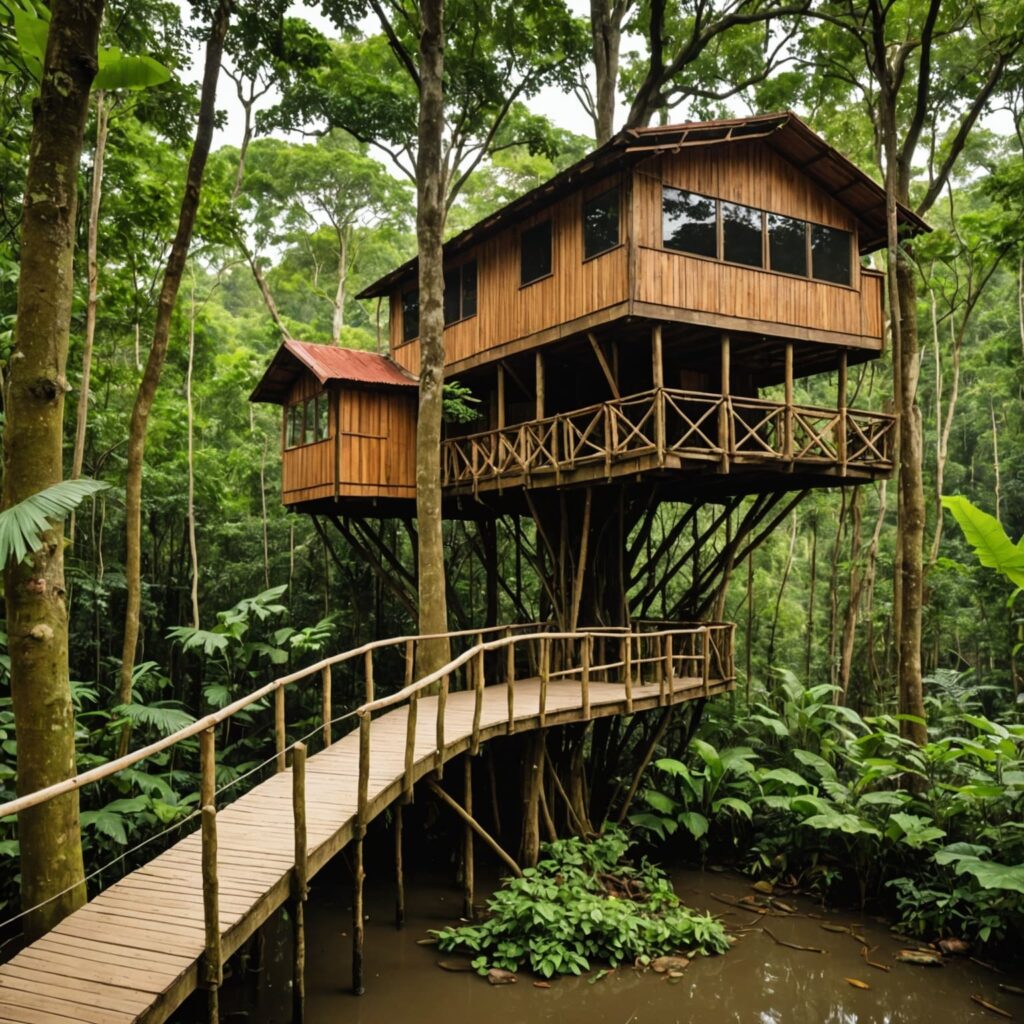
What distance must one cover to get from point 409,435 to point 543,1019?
33.9 feet

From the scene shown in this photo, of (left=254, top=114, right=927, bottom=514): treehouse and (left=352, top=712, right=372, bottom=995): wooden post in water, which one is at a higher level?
(left=254, top=114, right=927, bottom=514): treehouse

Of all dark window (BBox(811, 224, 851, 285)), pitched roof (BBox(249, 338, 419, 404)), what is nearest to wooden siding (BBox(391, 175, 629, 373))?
pitched roof (BBox(249, 338, 419, 404))

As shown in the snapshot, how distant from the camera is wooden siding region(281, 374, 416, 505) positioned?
1488cm

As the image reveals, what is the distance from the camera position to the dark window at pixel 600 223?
41.3ft

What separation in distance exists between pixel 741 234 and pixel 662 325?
2310 millimetres

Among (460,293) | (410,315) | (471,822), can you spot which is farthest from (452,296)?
(471,822)

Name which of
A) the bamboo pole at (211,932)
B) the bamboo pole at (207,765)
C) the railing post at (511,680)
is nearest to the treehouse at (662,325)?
the railing post at (511,680)

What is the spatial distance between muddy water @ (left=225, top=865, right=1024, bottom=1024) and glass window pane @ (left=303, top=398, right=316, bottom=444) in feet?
28.6

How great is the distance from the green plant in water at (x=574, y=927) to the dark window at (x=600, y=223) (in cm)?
895

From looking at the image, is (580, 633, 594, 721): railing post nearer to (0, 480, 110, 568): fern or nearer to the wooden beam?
the wooden beam

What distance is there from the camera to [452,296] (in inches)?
639

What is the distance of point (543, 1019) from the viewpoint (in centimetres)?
776

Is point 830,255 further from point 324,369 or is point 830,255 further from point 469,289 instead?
point 324,369

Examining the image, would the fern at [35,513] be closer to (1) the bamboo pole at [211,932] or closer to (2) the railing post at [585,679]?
(1) the bamboo pole at [211,932]
